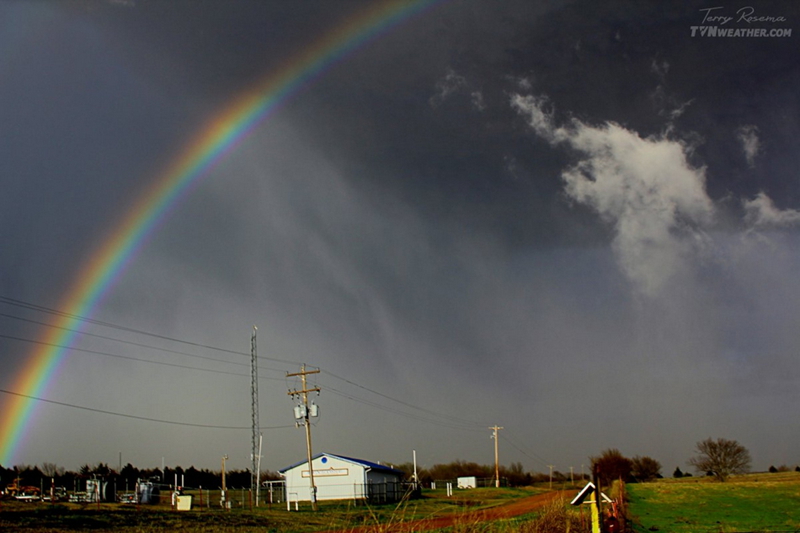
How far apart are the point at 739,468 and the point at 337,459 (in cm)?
5608

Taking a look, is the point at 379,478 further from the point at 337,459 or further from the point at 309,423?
the point at 309,423

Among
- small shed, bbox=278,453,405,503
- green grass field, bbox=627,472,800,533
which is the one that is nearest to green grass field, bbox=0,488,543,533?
green grass field, bbox=627,472,800,533

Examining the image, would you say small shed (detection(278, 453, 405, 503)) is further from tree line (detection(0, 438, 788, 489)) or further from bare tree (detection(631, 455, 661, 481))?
bare tree (detection(631, 455, 661, 481))

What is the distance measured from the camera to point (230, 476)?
335 feet

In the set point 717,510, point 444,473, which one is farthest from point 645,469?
point 717,510

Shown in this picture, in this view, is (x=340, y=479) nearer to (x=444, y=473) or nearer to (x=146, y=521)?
(x=146, y=521)

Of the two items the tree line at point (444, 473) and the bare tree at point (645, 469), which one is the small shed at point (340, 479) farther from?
the bare tree at point (645, 469)

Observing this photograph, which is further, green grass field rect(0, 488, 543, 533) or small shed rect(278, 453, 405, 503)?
small shed rect(278, 453, 405, 503)

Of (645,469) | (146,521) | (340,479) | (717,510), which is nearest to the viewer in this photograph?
(146,521)

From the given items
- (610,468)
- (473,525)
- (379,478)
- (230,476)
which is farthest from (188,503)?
(610,468)

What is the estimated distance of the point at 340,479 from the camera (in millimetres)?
55375

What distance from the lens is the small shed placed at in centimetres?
5397

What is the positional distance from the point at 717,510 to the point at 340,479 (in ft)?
97.6

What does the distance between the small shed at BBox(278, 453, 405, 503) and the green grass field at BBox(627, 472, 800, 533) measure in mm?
20258
